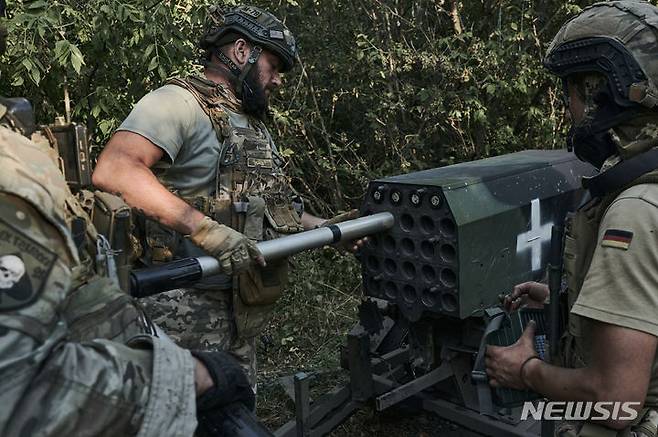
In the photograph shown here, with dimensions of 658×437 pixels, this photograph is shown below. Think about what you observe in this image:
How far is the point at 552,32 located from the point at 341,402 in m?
4.79

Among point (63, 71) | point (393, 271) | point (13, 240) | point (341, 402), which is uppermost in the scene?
point (63, 71)

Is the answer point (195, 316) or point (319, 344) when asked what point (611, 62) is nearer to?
point (195, 316)

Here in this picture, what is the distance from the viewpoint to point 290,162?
7.07 meters

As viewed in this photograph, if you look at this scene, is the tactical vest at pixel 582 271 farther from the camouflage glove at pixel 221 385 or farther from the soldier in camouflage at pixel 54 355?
the soldier in camouflage at pixel 54 355

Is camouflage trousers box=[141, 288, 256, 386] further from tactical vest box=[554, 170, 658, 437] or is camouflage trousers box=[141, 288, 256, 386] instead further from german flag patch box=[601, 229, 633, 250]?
german flag patch box=[601, 229, 633, 250]

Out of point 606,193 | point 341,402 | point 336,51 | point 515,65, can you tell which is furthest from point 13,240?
point 336,51

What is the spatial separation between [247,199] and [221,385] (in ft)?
5.07

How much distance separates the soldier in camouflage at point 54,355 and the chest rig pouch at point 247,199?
58.0 inches

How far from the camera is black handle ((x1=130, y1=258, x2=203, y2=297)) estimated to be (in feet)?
6.08

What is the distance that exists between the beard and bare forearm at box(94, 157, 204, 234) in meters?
0.68

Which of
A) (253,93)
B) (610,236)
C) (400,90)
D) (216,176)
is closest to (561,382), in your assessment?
(610,236)

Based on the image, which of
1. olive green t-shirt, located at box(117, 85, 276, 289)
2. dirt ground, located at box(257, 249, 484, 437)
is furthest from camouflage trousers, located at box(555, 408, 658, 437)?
dirt ground, located at box(257, 249, 484, 437)

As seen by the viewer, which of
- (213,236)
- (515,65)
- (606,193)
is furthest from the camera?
(515,65)

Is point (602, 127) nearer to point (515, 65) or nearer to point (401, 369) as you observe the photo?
point (401, 369)
